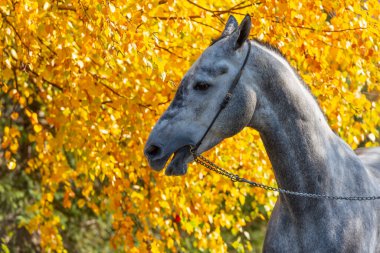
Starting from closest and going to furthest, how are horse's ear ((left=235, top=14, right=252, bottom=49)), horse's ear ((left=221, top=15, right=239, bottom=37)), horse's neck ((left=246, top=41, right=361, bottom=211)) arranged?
horse's ear ((left=235, top=14, right=252, bottom=49)) < horse's neck ((left=246, top=41, right=361, bottom=211)) < horse's ear ((left=221, top=15, right=239, bottom=37))

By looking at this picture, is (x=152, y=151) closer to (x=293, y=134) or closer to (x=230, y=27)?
(x=293, y=134)

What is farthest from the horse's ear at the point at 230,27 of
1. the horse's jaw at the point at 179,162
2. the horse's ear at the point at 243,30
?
the horse's jaw at the point at 179,162

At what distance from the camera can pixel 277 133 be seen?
183 inches

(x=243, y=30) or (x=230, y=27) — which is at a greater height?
(x=243, y=30)

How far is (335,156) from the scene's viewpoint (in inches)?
192

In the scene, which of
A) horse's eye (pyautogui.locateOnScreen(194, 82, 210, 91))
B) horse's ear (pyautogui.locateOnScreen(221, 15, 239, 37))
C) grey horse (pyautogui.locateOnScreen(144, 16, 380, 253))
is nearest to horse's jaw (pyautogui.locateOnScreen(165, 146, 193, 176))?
grey horse (pyautogui.locateOnScreen(144, 16, 380, 253))

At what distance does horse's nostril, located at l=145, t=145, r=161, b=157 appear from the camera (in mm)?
4516

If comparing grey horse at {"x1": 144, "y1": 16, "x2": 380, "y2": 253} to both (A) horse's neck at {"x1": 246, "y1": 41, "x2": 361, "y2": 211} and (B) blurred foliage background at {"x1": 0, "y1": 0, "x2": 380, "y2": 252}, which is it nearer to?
(A) horse's neck at {"x1": 246, "y1": 41, "x2": 361, "y2": 211}

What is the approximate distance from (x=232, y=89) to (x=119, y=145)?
375 cm

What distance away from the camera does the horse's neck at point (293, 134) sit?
15.3 ft

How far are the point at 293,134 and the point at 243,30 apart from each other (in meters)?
0.56

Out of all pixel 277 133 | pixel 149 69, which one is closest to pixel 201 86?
pixel 277 133

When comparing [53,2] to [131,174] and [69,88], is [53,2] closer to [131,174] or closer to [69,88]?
[69,88]

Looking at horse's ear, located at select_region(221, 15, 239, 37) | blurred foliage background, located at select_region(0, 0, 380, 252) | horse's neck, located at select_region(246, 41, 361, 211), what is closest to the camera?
horse's neck, located at select_region(246, 41, 361, 211)
